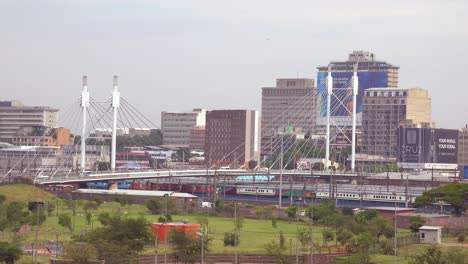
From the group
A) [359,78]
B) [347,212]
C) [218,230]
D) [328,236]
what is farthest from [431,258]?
[359,78]

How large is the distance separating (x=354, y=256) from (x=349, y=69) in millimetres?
148371

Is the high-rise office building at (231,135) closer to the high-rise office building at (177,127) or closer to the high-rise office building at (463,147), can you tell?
the high-rise office building at (177,127)

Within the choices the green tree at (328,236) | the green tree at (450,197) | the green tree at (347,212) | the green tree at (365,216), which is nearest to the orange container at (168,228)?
the green tree at (328,236)

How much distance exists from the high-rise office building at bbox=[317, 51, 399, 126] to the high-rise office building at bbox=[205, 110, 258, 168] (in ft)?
30.2

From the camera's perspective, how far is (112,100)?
100 meters

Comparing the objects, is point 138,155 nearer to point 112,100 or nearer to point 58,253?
point 112,100

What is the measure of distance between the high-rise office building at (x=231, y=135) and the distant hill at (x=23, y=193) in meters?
73.6

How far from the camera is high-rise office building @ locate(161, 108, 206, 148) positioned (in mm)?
189500

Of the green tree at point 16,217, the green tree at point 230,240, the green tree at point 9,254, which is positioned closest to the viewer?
the green tree at point 9,254

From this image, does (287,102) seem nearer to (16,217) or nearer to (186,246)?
(16,217)

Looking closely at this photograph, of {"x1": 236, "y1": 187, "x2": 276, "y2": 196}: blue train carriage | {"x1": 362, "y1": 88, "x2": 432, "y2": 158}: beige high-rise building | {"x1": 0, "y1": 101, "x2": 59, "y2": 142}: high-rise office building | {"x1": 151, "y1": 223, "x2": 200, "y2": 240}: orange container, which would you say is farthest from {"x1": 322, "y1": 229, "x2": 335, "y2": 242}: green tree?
{"x1": 0, "y1": 101, "x2": 59, "y2": 142}: high-rise office building

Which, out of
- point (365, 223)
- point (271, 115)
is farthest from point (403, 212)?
point (271, 115)

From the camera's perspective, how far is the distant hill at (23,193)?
8031 centimetres

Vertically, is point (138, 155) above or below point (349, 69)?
below
